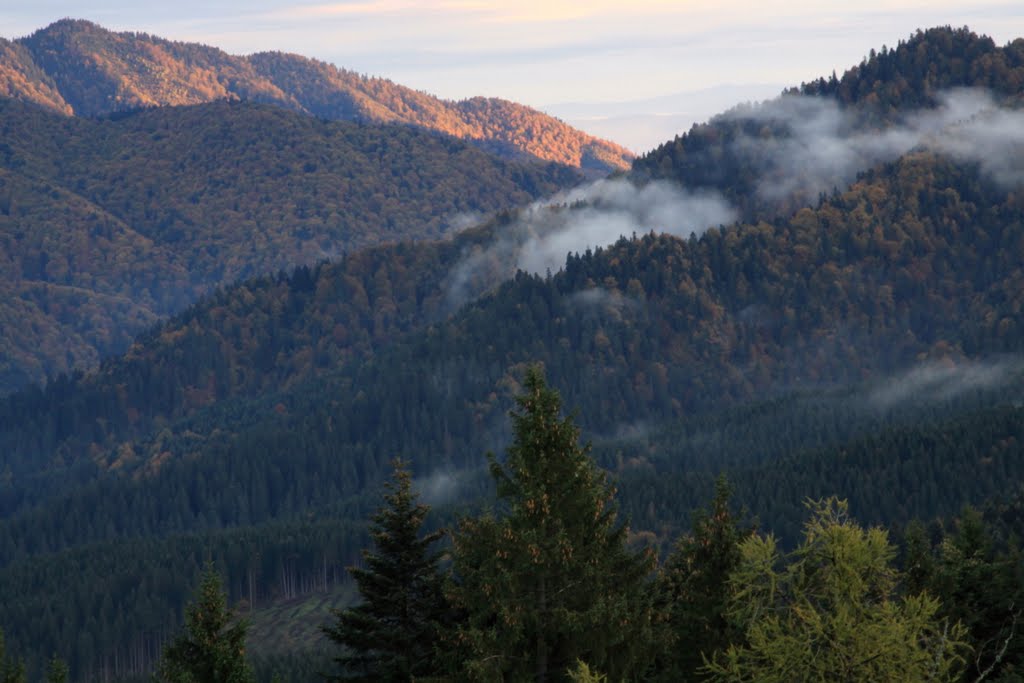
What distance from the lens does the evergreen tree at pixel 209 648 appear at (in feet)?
177

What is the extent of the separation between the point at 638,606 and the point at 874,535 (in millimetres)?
17341

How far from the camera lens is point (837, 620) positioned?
3128cm

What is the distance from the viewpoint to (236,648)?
5434 cm

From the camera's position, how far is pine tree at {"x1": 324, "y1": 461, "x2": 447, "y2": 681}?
54969 mm

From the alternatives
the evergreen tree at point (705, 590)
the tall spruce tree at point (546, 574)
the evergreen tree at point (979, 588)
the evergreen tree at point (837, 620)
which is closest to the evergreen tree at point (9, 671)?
the tall spruce tree at point (546, 574)

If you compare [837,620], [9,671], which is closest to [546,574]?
[837,620]

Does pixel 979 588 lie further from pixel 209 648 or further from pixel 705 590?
pixel 209 648

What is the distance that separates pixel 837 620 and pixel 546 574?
17097mm

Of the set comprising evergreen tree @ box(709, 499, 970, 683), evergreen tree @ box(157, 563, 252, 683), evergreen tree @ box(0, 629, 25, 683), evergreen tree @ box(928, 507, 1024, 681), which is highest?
evergreen tree @ box(709, 499, 970, 683)

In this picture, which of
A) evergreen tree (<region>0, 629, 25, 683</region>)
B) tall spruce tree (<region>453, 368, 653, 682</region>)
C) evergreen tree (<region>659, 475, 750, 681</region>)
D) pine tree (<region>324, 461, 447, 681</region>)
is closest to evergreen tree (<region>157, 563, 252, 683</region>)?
pine tree (<region>324, 461, 447, 681</region>)

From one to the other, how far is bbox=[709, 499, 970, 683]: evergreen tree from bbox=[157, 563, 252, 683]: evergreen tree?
85.7 ft

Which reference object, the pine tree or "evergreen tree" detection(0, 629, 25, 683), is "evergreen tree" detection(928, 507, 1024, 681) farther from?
"evergreen tree" detection(0, 629, 25, 683)

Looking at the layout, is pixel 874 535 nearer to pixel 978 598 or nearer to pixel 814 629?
pixel 814 629

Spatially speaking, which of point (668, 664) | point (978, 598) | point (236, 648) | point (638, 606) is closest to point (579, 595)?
point (638, 606)
